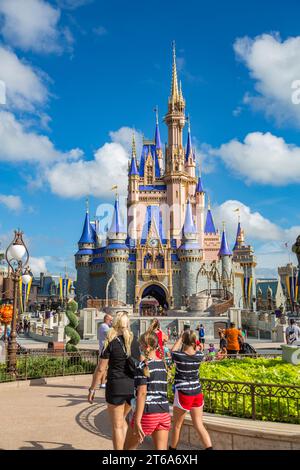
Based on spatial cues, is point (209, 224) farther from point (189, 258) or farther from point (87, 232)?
point (87, 232)

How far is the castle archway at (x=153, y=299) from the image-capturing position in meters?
59.2

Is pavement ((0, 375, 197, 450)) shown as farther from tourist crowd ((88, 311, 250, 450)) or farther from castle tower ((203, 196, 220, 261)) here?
castle tower ((203, 196, 220, 261))

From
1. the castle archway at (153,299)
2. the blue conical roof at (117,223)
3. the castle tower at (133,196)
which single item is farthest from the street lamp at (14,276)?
the castle tower at (133,196)

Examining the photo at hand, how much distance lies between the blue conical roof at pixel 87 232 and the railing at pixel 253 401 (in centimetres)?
5682

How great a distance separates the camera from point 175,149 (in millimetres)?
68812

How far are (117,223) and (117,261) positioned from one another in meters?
5.14

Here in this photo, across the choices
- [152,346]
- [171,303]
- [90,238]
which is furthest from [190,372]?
[90,238]

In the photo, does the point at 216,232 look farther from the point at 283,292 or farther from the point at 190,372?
the point at 190,372

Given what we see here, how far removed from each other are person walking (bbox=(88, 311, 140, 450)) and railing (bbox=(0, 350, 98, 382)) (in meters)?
7.55

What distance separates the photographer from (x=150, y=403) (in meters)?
4.96

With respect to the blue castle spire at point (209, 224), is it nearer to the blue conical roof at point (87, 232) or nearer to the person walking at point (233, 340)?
the blue conical roof at point (87, 232)
